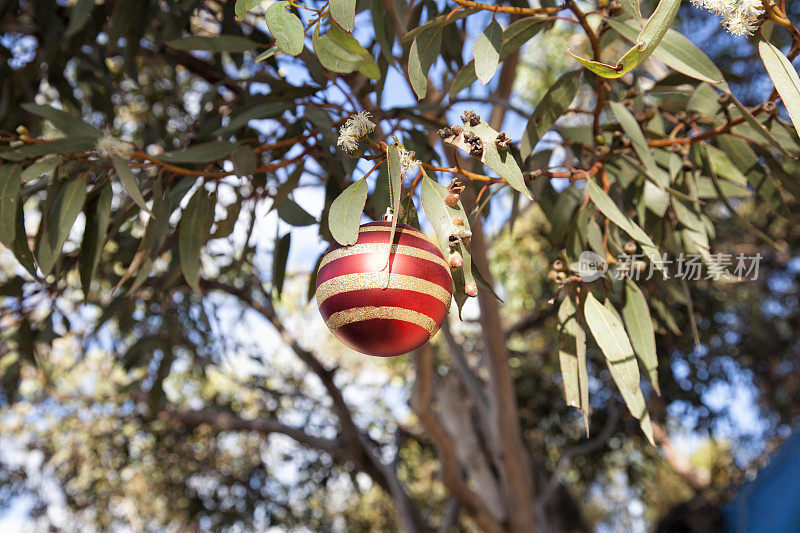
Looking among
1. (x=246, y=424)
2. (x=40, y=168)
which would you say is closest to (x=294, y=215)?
(x=40, y=168)

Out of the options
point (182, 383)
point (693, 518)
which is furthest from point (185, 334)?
point (693, 518)

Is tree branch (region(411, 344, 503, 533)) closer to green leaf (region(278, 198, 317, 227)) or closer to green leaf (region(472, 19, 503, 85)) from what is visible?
→ green leaf (region(278, 198, 317, 227))

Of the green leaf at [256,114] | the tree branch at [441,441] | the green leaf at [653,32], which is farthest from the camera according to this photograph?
the tree branch at [441,441]

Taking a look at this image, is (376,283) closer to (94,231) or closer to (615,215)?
(615,215)

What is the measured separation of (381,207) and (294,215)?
32cm

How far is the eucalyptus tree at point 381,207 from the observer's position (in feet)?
4.15

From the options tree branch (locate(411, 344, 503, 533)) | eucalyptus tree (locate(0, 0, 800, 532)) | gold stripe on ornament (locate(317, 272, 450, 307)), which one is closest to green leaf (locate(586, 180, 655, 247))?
eucalyptus tree (locate(0, 0, 800, 532))

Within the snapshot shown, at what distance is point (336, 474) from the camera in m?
5.38

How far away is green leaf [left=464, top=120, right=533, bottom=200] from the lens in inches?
45.1

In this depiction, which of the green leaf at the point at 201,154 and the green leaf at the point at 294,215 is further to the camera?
the green leaf at the point at 294,215

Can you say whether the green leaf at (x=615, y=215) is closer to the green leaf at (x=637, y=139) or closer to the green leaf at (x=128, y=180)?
the green leaf at (x=637, y=139)

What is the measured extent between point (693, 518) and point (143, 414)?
348 cm

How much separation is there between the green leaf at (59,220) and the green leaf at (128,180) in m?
0.13

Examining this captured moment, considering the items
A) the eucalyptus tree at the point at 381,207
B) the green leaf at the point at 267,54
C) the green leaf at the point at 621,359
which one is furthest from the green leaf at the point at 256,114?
the green leaf at the point at 621,359
